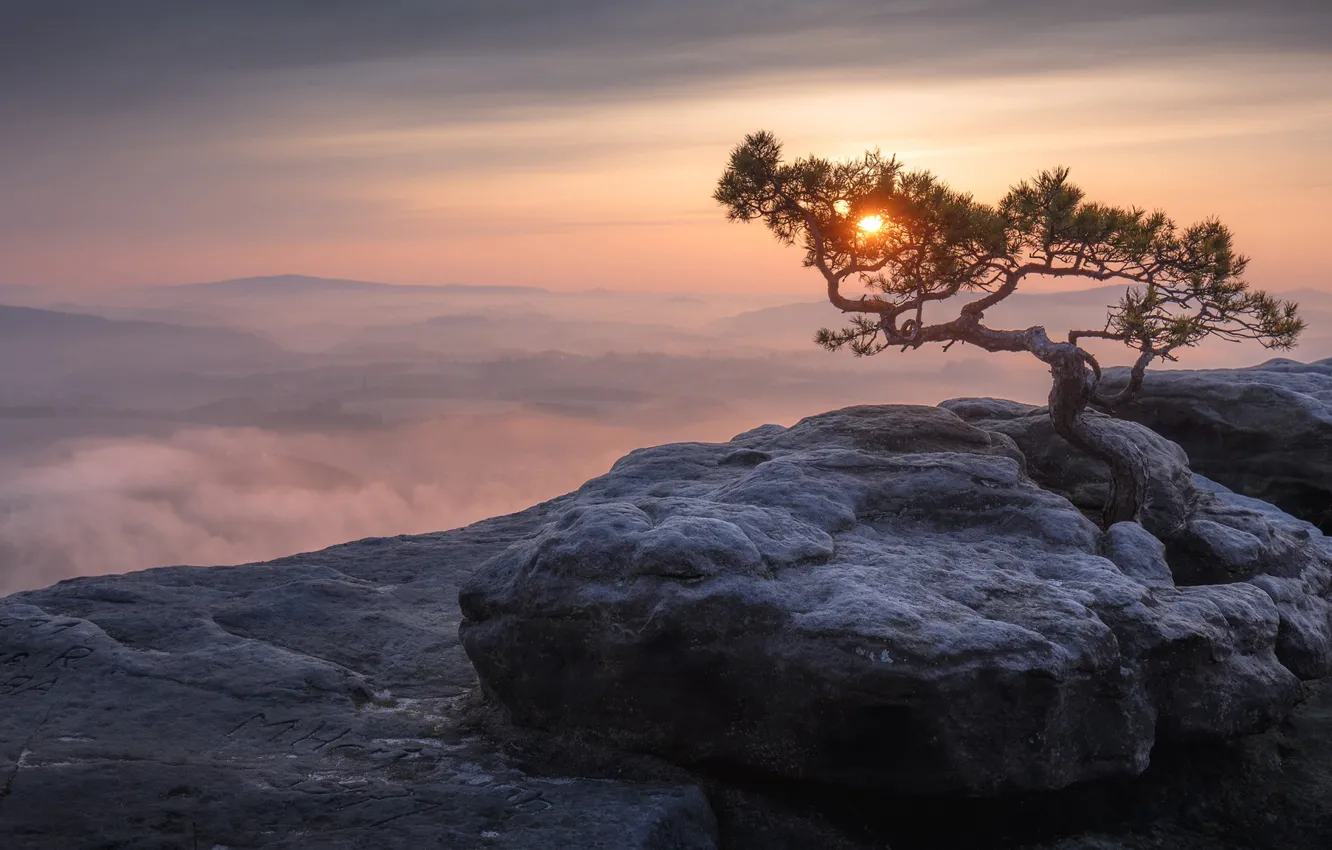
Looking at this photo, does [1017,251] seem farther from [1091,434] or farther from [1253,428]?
[1253,428]

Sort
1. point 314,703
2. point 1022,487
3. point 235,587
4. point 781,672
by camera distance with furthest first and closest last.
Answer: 1. point 235,587
2. point 1022,487
3. point 314,703
4. point 781,672

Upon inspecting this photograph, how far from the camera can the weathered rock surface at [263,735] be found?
893 centimetres

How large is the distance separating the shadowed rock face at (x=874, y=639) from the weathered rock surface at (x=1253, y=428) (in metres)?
11.1

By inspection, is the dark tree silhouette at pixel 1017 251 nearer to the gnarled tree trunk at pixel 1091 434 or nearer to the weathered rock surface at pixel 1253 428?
the gnarled tree trunk at pixel 1091 434

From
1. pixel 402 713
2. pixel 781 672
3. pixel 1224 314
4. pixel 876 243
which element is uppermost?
pixel 876 243

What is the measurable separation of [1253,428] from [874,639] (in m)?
17.9

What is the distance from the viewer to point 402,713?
11.6 meters

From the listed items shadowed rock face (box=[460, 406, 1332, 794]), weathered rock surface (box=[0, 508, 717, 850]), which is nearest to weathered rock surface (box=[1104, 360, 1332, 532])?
shadowed rock face (box=[460, 406, 1332, 794])

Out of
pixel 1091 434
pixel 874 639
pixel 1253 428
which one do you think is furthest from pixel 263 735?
pixel 1253 428

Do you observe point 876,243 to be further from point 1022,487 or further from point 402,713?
point 402,713

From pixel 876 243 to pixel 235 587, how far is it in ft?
35.6

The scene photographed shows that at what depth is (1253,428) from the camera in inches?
917

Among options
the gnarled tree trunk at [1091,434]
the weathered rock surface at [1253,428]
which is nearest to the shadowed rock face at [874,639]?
the gnarled tree trunk at [1091,434]

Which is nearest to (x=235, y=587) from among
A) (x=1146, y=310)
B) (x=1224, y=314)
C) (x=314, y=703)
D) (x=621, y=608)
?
(x=314, y=703)
